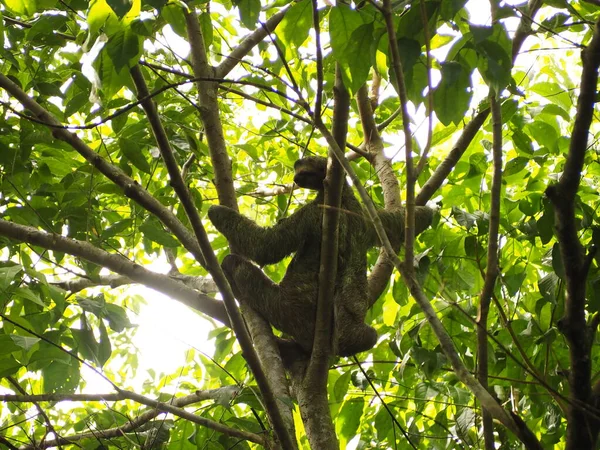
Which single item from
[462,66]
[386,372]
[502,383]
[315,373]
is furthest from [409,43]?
[386,372]

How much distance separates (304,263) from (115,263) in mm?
2606

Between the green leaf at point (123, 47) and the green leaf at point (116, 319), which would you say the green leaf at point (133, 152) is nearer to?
the green leaf at point (116, 319)

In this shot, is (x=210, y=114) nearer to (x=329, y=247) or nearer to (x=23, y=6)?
(x=23, y=6)

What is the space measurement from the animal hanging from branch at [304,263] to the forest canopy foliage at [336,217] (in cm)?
30

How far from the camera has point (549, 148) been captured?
18.1 feet

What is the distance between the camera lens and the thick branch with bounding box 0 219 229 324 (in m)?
5.00

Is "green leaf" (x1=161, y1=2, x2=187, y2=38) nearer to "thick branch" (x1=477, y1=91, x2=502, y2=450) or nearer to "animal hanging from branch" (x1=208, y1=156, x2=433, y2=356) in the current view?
"thick branch" (x1=477, y1=91, x2=502, y2=450)

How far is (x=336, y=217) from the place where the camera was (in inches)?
174

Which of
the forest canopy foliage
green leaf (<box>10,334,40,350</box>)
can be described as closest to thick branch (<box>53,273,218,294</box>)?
the forest canopy foliage

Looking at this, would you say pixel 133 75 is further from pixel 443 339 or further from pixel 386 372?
pixel 386 372

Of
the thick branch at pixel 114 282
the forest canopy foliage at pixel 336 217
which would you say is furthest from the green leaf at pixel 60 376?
the thick branch at pixel 114 282

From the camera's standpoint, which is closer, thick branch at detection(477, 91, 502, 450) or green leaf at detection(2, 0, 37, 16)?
thick branch at detection(477, 91, 502, 450)

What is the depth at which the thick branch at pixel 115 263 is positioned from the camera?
5.00 meters

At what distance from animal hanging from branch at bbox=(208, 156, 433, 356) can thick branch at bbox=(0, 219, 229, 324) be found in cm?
89
